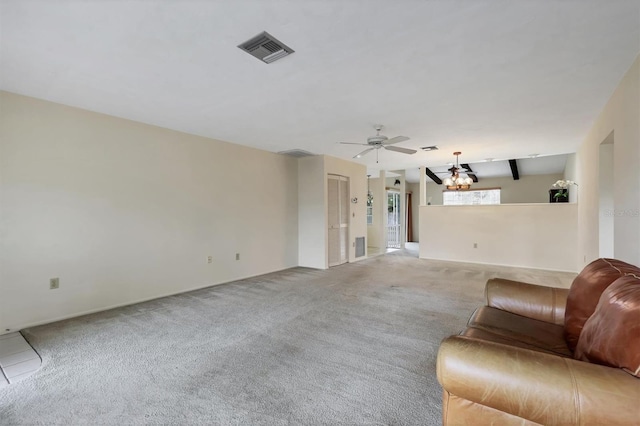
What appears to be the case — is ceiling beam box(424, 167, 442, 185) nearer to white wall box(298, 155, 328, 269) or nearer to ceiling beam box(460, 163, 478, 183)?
ceiling beam box(460, 163, 478, 183)

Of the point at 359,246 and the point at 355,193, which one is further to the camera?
the point at 359,246

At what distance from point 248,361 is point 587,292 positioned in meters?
2.35

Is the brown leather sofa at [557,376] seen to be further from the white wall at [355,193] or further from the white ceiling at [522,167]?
the white ceiling at [522,167]

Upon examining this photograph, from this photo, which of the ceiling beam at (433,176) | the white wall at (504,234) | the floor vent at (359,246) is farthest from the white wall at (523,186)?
the floor vent at (359,246)

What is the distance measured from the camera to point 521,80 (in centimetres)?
267

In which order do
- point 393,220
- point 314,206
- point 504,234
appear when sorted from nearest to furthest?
point 314,206 < point 504,234 < point 393,220

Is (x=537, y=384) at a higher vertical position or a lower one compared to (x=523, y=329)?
higher

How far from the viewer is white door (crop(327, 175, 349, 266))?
6324 mm

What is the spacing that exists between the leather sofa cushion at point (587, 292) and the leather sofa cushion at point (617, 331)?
0.23 meters

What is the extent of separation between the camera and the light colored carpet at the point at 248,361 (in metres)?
1.73

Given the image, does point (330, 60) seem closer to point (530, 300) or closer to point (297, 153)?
point (530, 300)

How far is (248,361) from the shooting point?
7.57 feet

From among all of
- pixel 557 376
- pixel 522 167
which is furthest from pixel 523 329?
pixel 522 167

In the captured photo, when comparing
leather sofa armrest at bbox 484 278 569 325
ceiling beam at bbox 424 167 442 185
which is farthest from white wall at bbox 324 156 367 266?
leather sofa armrest at bbox 484 278 569 325
